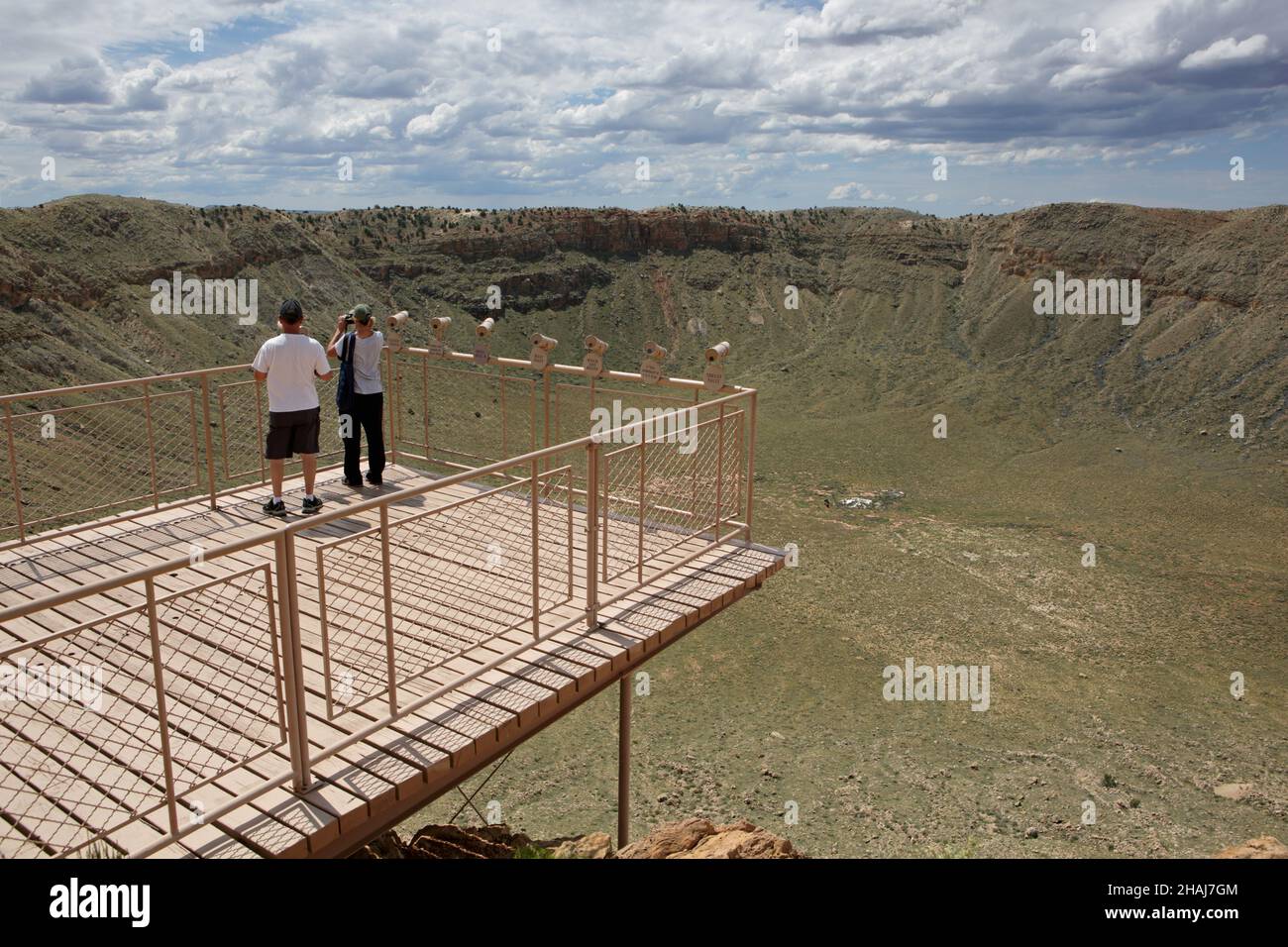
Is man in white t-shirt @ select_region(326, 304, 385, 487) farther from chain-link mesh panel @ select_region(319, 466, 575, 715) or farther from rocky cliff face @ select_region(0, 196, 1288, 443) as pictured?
rocky cliff face @ select_region(0, 196, 1288, 443)

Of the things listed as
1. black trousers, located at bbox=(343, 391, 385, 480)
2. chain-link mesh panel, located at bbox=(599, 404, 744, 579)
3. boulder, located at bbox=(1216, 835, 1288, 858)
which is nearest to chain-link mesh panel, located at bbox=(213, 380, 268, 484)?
black trousers, located at bbox=(343, 391, 385, 480)

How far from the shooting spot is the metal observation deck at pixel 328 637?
4.87m

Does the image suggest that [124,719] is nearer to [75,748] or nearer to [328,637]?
[75,748]

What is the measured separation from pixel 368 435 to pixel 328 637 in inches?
176

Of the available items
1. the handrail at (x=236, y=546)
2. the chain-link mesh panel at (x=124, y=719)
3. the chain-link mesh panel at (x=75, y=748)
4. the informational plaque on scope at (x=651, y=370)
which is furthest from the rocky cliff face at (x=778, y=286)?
the handrail at (x=236, y=546)

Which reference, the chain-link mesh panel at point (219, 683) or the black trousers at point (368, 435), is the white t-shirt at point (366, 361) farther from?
the chain-link mesh panel at point (219, 683)

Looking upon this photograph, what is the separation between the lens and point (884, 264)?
55.3 m

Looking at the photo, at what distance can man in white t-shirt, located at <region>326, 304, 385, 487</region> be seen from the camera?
984 cm

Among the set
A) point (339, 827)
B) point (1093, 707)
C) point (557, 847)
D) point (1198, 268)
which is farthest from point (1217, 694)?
point (1198, 268)

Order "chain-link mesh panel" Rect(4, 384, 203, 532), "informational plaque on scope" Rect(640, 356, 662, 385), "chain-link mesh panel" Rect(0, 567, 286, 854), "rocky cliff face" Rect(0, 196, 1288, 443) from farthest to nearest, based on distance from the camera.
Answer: "rocky cliff face" Rect(0, 196, 1288, 443) → "chain-link mesh panel" Rect(4, 384, 203, 532) → "informational plaque on scope" Rect(640, 356, 662, 385) → "chain-link mesh panel" Rect(0, 567, 286, 854)

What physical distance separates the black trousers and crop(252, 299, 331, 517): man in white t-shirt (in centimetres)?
96

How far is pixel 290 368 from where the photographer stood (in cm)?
857

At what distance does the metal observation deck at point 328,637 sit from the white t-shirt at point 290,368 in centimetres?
132

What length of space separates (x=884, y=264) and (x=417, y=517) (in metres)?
54.0
